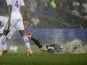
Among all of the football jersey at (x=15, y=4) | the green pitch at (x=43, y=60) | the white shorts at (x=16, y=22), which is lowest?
the green pitch at (x=43, y=60)

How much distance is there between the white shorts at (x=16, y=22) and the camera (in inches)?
484

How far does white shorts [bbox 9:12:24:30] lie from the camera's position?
12.3 m

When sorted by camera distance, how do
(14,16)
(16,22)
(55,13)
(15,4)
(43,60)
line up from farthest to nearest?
(55,13), (15,4), (14,16), (16,22), (43,60)

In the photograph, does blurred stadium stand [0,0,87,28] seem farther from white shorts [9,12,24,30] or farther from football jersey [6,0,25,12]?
white shorts [9,12,24,30]

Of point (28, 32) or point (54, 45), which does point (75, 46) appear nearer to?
point (54, 45)

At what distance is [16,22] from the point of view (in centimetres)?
1244

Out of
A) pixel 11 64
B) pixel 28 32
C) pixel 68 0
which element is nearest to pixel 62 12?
pixel 68 0

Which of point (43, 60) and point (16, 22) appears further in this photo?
point (16, 22)

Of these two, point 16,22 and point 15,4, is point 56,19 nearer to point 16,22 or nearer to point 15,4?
point 15,4

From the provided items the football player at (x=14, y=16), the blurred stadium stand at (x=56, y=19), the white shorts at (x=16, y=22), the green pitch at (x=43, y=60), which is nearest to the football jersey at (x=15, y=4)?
the football player at (x=14, y=16)

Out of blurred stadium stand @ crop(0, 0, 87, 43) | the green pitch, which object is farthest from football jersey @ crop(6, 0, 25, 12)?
blurred stadium stand @ crop(0, 0, 87, 43)

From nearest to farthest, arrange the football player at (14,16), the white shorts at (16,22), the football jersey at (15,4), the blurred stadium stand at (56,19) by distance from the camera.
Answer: the white shorts at (16,22), the football player at (14,16), the football jersey at (15,4), the blurred stadium stand at (56,19)

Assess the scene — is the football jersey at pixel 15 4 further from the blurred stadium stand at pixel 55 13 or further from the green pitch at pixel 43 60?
the blurred stadium stand at pixel 55 13

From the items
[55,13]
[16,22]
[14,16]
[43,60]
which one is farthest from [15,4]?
[55,13]
